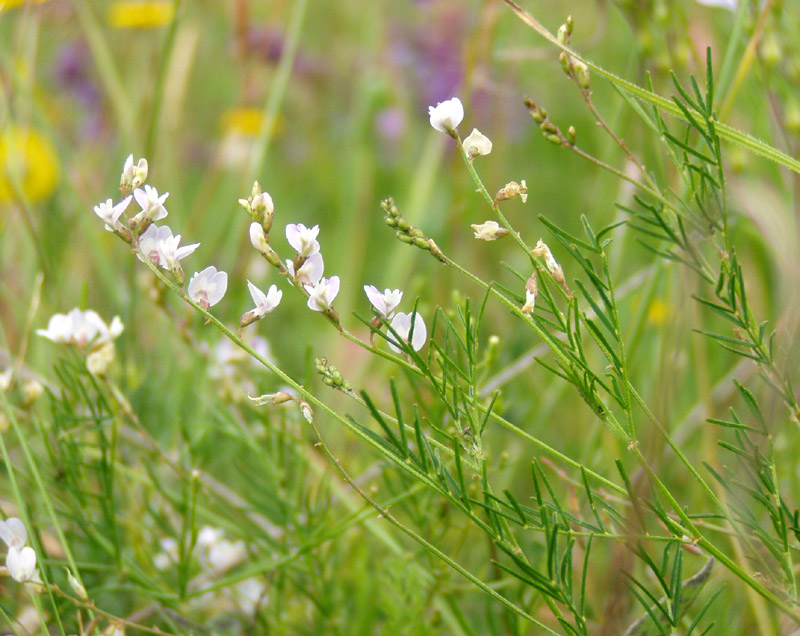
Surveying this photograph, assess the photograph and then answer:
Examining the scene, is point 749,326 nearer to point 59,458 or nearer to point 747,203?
point 747,203

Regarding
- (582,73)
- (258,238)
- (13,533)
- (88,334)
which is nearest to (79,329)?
(88,334)

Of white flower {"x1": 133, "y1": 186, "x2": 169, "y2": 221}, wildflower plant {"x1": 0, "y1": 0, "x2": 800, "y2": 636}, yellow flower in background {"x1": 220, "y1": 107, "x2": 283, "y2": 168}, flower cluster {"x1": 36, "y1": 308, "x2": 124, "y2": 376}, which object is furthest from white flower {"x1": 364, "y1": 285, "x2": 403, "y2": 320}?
yellow flower in background {"x1": 220, "y1": 107, "x2": 283, "y2": 168}

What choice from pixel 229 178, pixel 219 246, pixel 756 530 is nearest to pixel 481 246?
pixel 219 246

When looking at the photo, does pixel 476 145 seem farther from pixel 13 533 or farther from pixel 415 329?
pixel 13 533

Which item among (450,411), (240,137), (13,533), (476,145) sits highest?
(476,145)

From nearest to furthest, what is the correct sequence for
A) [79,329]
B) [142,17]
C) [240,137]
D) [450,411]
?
1. [450,411]
2. [79,329]
3. [142,17]
4. [240,137]

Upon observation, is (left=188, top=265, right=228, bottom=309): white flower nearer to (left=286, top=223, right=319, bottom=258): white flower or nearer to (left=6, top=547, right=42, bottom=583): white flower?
(left=286, top=223, right=319, bottom=258): white flower

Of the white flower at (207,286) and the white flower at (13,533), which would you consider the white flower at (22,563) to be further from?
the white flower at (207,286)
